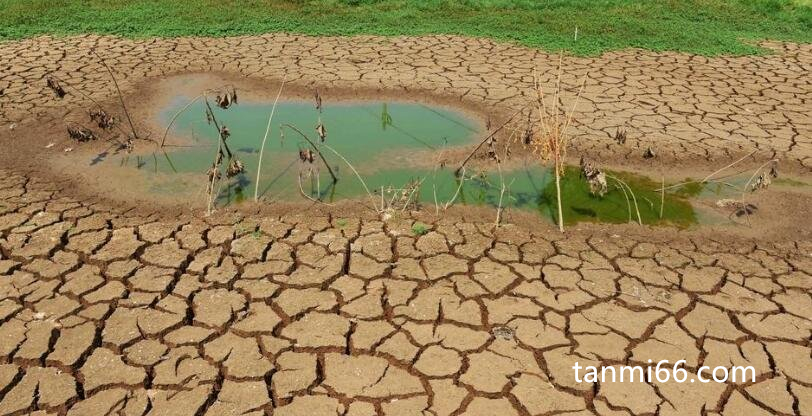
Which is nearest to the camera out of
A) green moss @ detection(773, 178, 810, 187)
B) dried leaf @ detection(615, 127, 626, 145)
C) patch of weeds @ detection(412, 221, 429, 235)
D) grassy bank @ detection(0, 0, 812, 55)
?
patch of weeds @ detection(412, 221, 429, 235)

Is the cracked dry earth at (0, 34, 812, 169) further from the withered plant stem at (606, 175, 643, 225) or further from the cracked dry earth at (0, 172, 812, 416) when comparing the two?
the cracked dry earth at (0, 172, 812, 416)

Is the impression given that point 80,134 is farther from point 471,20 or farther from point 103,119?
point 471,20

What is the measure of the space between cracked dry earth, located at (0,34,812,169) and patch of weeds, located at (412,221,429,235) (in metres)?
2.04

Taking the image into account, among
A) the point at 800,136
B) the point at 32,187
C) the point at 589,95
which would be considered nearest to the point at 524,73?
the point at 589,95

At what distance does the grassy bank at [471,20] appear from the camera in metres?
8.79

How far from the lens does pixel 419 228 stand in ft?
13.5

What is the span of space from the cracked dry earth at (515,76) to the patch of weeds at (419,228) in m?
2.04

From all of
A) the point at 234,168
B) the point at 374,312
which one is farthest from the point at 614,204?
the point at 234,168

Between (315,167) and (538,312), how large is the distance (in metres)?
2.39

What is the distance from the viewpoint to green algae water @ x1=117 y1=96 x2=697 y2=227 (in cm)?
458

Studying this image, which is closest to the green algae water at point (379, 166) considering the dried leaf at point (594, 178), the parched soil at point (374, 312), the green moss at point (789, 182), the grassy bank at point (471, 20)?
the dried leaf at point (594, 178)

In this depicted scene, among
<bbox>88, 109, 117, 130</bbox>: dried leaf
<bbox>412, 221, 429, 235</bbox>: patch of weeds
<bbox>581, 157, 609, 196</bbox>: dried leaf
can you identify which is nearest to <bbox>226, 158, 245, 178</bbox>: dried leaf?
<bbox>412, 221, 429, 235</bbox>: patch of weeds

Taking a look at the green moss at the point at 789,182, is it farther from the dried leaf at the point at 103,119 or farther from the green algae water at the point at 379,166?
the dried leaf at the point at 103,119

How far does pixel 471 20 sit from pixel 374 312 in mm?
7405
